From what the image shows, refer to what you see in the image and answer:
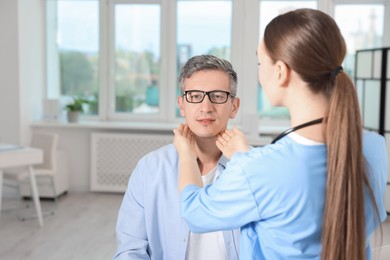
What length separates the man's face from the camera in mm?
1670

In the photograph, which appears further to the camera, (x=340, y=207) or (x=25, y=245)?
(x=25, y=245)

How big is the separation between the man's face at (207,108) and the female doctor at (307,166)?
1.86 feet

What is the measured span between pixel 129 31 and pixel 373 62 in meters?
2.55

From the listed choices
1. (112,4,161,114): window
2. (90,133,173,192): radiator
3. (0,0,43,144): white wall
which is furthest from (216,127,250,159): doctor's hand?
(112,4,161,114): window

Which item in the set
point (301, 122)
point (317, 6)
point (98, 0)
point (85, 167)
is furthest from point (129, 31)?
point (301, 122)

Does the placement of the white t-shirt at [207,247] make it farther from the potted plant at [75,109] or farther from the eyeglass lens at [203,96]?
the potted plant at [75,109]

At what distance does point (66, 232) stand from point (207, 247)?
294cm

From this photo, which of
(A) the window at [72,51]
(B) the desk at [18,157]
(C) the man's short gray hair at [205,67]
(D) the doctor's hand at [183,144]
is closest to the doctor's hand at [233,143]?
(D) the doctor's hand at [183,144]

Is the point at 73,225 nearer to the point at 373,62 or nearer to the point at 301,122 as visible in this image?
the point at 373,62

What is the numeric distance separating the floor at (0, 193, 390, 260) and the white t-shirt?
7.43 feet

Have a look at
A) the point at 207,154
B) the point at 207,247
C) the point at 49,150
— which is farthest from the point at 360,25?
the point at 207,247

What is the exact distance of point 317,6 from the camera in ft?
18.2

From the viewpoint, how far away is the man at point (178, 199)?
1.65 metres

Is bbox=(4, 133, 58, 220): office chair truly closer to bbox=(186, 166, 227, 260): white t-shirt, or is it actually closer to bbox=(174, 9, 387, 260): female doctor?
bbox=(186, 166, 227, 260): white t-shirt
